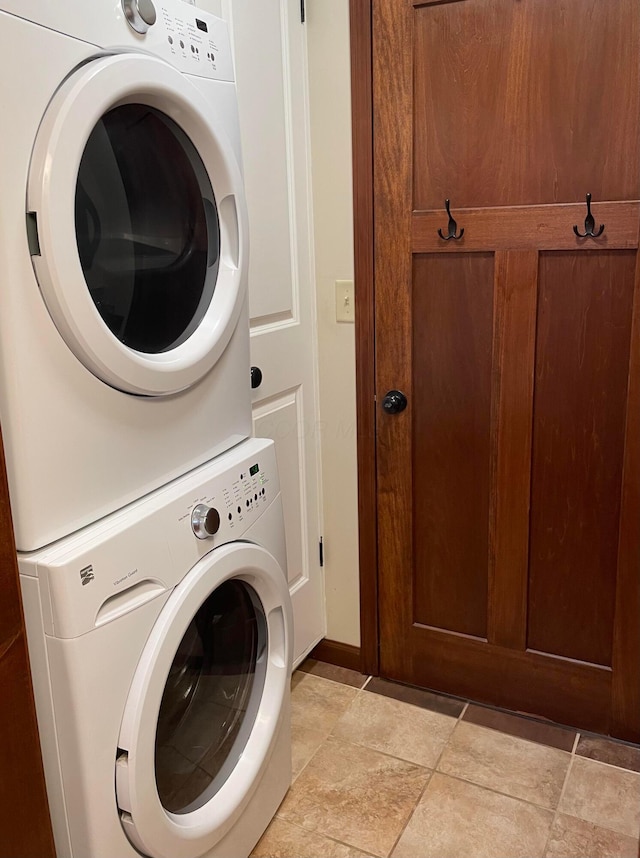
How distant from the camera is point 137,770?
3.78 feet

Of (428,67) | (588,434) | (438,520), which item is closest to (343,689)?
(438,520)

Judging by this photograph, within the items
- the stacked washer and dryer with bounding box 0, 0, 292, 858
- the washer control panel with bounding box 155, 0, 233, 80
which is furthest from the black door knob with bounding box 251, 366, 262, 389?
the washer control panel with bounding box 155, 0, 233, 80

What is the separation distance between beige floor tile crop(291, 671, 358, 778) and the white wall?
0.15 metres

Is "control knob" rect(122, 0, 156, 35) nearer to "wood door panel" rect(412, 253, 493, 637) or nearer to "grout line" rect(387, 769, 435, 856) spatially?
"wood door panel" rect(412, 253, 493, 637)

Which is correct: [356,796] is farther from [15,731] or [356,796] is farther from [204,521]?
[15,731]

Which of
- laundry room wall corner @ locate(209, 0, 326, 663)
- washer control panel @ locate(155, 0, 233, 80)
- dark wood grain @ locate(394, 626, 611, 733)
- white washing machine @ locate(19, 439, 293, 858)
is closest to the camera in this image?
white washing machine @ locate(19, 439, 293, 858)

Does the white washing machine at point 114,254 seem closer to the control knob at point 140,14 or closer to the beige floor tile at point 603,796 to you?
the control knob at point 140,14

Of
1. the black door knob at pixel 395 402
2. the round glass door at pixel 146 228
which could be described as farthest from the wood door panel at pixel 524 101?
the round glass door at pixel 146 228

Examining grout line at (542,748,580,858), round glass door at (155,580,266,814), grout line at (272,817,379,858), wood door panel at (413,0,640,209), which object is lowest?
grout line at (542,748,580,858)

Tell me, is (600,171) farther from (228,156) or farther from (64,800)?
(64,800)

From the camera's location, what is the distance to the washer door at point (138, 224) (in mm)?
Answer: 1007

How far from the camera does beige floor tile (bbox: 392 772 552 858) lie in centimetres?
161

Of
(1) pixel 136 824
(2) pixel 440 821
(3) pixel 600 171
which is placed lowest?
(2) pixel 440 821

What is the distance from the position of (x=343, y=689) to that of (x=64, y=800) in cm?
115
